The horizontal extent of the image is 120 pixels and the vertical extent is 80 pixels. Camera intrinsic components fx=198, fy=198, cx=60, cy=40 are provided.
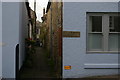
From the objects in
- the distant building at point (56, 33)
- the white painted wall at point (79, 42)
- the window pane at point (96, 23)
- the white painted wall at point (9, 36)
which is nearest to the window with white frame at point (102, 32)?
the window pane at point (96, 23)

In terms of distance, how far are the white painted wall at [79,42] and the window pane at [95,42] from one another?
0.39 meters

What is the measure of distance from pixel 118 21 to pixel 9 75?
4.76 meters

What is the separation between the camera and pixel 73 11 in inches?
293

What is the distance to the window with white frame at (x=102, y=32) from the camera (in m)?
7.68

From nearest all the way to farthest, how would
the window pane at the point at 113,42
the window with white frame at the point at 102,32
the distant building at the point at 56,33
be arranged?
1. the window with white frame at the point at 102,32
2. the window pane at the point at 113,42
3. the distant building at the point at 56,33

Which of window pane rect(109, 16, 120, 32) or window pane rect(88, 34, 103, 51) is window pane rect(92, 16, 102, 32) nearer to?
window pane rect(88, 34, 103, 51)

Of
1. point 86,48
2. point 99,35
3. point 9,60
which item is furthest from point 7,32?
point 99,35

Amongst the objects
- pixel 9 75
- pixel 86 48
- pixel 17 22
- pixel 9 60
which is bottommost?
pixel 9 75

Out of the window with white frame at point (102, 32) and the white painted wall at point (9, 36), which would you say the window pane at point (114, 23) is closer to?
the window with white frame at point (102, 32)

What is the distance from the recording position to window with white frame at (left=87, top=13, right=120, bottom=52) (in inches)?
302

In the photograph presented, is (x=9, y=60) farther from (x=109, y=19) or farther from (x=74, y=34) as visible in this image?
(x=109, y=19)

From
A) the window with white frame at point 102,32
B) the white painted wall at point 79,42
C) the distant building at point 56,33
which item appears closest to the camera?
the white painted wall at point 79,42

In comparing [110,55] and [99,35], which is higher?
[99,35]

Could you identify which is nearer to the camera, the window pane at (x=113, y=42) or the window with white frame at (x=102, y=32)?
the window with white frame at (x=102, y=32)
